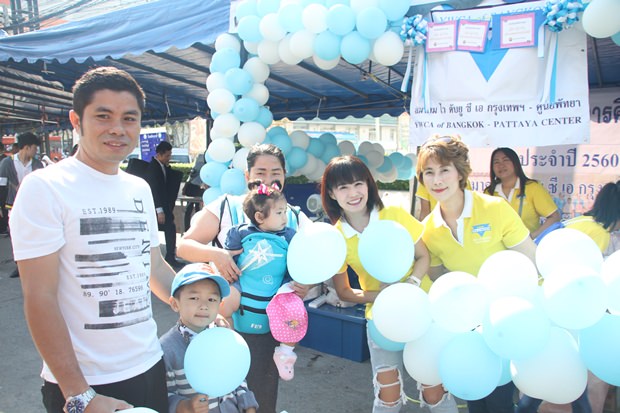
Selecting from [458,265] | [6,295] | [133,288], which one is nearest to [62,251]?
[133,288]

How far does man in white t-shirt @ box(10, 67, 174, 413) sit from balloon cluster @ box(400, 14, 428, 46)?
2.28 metres

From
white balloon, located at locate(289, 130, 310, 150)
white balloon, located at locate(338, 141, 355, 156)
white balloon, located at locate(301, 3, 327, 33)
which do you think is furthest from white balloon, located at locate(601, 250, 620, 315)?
white balloon, located at locate(338, 141, 355, 156)

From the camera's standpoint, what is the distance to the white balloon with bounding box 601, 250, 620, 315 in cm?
158

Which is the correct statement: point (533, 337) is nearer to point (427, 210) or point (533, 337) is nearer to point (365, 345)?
point (365, 345)

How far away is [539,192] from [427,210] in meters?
1.08

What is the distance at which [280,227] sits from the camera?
6.50 ft

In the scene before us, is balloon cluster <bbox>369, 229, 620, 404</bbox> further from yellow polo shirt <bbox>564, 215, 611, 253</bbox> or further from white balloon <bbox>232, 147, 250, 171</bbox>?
white balloon <bbox>232, 147, 250, 171</bbox>

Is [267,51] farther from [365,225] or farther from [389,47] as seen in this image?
[365,225]

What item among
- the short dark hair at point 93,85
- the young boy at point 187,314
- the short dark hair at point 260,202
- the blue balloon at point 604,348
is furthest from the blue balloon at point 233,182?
the blue balloon at point 604,348

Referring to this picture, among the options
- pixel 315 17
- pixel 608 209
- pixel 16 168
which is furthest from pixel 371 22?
pixel 16 168

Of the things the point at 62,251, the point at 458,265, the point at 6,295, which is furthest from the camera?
the point at 6,295

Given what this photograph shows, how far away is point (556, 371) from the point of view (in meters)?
1.56

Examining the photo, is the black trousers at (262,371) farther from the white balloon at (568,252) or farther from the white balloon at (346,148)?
the white balloon at (346,148)

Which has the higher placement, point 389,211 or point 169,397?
point 389,211
